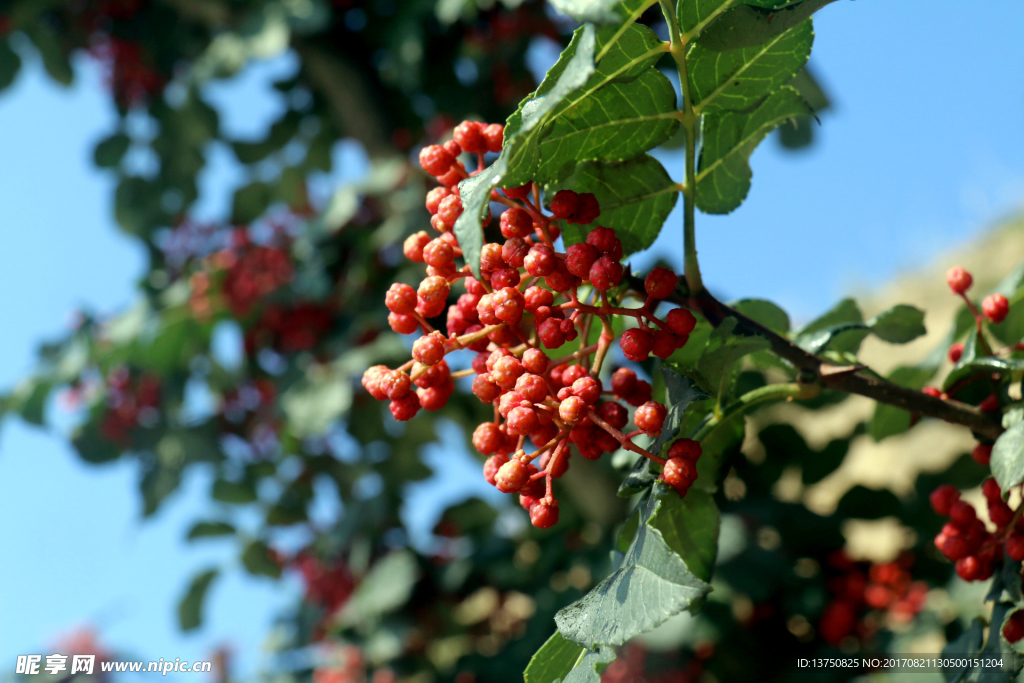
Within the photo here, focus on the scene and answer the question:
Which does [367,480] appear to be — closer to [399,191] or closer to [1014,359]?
[399,191]

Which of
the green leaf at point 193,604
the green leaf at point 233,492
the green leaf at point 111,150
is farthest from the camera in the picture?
the green leaf at point 111,150

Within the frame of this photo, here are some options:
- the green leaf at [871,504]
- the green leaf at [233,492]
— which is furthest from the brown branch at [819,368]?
the green leaf at [233,492]

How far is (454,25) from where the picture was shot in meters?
2.24

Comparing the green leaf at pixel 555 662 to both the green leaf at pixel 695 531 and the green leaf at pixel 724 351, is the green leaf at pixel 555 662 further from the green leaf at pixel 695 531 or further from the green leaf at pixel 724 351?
the green leaf at pixel 724 351

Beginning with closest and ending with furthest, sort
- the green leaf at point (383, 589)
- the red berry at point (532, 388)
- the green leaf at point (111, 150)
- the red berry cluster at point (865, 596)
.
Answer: the red berry at point (532, 388) < the red berry cluster at point (865, 596) < the green leaf at point (383, 589) < the green leaf at point (111, 150)

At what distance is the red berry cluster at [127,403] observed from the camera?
7.89ft

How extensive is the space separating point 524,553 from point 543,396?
1.74m

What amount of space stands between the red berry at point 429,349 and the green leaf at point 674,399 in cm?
20

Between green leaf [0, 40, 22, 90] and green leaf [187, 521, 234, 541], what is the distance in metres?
1.57

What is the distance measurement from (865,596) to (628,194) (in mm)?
1399

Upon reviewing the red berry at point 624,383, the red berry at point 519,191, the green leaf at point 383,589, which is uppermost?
the green leaf at point 383,589

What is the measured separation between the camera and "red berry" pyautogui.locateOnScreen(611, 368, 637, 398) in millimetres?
763

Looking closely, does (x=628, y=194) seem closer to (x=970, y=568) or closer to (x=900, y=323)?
(x=900, y=323)

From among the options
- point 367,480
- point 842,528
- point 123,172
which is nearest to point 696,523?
point 842,528
